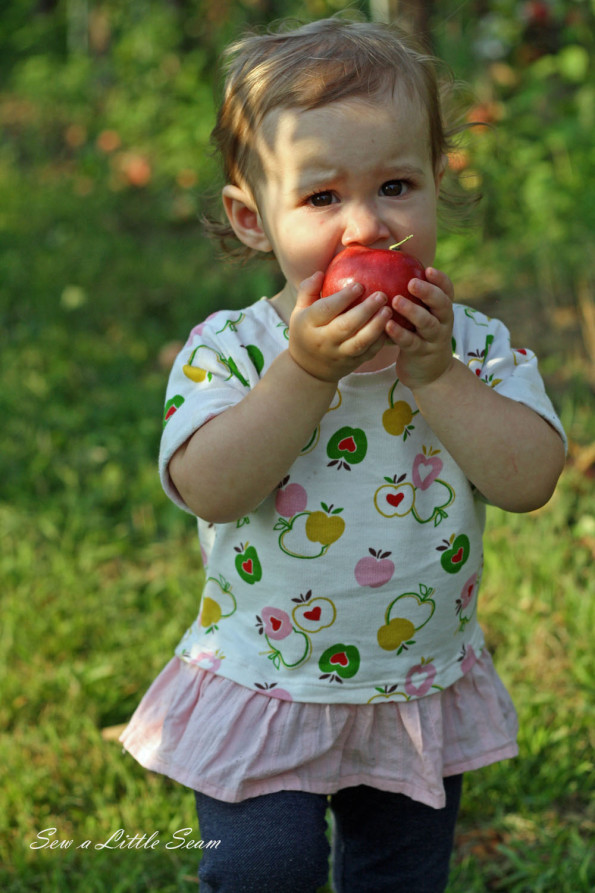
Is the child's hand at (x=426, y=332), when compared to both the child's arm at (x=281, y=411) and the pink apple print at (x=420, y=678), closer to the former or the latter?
the child's arm at (x=281, y=411)

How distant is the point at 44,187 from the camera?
6.89m

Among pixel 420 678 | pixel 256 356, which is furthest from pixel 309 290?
pixel 420 678

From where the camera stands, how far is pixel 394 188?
1496 mm

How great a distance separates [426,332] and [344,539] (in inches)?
13.9

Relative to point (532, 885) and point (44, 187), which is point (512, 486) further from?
point (44, 187)

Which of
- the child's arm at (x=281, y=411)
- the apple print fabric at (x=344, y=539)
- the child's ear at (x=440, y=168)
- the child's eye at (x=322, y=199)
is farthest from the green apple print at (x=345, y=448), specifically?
the child's ear at (x=440, y=168)

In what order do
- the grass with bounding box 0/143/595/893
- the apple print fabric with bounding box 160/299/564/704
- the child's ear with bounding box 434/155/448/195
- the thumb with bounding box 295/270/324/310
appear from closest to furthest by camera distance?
1. the thumb with bounding box 295/270/324/310
2. the apple print fabric with bounding box 160/299/564/704
3. the child's ear with bounding box 434/155/448/195
4. the grass with bounding box 0/143/595/893

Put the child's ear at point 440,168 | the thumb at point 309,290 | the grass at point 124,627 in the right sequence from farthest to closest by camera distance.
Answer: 1. the grass at point 124,627
2. the child's ear at point 440,168
3. the thumb at point 309,290

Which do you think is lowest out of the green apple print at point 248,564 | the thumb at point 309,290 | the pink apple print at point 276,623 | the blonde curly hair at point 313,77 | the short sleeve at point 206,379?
the pink apple print at point 276,623

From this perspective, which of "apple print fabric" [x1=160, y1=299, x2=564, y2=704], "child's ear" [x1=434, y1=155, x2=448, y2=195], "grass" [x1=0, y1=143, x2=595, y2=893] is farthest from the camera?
"grass" [x1=0, y1=143, x2=595, y2=893]

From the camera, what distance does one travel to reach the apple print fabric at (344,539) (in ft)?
5.09

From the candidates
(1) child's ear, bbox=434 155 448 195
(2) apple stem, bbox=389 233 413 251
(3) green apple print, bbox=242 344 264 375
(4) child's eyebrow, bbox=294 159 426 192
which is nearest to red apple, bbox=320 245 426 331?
(2) apple stem, bbox=389 233 413 251

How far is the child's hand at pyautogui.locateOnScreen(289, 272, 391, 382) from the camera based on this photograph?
133 cm

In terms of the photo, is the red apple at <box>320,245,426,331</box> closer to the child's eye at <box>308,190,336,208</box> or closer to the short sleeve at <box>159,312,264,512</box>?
the child's eye at <box>308,190,336,208</box>
